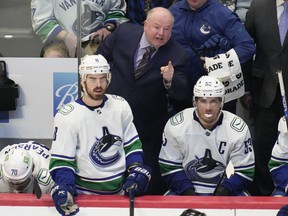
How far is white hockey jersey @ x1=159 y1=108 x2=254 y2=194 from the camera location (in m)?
3.71

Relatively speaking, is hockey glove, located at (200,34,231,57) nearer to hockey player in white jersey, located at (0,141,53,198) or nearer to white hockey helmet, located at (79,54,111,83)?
white hockey helmet, located at (79,54,111,83)

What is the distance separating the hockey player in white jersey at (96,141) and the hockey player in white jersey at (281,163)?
63 centimetres

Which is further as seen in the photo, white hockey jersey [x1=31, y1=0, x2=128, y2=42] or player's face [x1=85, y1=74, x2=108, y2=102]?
white hockey jersey [x1=31, y1=0, x2=128, y2=42]

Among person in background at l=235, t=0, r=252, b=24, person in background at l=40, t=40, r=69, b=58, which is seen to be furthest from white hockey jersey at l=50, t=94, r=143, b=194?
person in background at l=235, t=0, r=252, b=24

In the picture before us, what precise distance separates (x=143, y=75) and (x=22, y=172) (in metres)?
0.81

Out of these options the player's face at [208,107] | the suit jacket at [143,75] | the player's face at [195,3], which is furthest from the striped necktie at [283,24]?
the player's face at [208,107]

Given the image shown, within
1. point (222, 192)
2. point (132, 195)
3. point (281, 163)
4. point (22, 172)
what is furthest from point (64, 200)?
point (281, 163)

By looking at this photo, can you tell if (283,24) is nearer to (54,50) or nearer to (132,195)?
(54,50)

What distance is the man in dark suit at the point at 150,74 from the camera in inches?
152

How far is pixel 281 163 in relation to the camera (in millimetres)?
3600

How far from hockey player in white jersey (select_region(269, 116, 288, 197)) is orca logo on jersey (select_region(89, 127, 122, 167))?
743 millimetres

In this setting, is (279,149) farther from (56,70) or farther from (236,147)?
(56,70)

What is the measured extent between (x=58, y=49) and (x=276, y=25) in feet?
3.89

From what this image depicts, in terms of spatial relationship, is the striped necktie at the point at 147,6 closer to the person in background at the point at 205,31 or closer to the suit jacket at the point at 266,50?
the person in background at the point at 205,31
